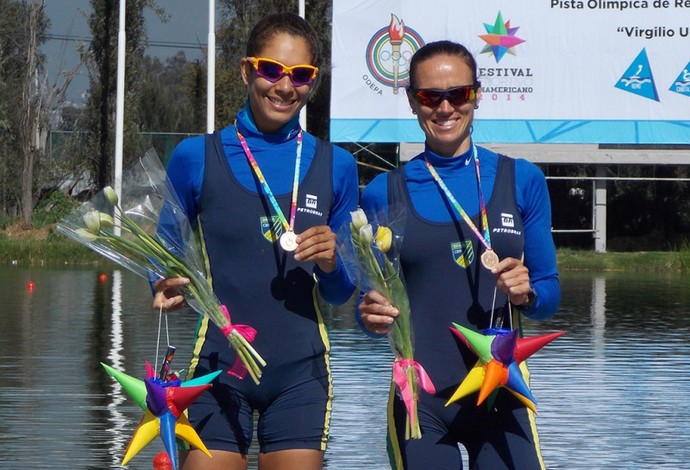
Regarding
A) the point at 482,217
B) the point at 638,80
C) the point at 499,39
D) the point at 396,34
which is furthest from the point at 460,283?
the point at 638,80

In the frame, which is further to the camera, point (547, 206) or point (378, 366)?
point (378, 366)

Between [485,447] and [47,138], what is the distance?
125ft

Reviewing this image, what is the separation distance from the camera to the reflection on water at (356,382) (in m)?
8.40

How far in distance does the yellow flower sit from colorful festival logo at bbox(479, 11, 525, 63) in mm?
27818

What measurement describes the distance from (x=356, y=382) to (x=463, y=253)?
6.84 m

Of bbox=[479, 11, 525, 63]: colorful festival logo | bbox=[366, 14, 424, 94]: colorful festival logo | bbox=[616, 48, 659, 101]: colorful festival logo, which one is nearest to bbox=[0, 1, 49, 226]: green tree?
bbox=[366, 14, 424, 94]: colorful festival logo

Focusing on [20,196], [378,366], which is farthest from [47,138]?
[378,366]

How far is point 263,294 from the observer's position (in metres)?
4.72

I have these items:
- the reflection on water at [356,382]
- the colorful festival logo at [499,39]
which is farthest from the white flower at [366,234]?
the colorful festival logo at [499,39]

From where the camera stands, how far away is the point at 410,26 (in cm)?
3200

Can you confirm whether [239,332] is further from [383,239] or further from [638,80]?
[638,80]

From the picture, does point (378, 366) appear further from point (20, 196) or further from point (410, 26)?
point (20, 196)

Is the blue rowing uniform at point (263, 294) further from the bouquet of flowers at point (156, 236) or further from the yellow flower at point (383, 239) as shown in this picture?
the yellow flower at point (383, 239)

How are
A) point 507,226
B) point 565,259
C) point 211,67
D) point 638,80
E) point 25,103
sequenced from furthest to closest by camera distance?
point 25,103 < point 638,80 < point 211,67 < point 565,259 < point 507,226
